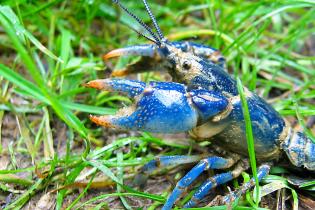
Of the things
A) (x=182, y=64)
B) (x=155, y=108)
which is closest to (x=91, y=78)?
(x=182, y=64)

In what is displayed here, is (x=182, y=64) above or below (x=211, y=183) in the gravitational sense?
above

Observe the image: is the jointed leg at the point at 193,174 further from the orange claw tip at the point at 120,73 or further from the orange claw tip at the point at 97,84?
the orange claw tip at the point at 120,73

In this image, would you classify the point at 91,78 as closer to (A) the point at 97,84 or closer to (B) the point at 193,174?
(A) the point at 97,84

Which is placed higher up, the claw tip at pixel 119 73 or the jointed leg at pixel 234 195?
the claw tip at pixel 119 73

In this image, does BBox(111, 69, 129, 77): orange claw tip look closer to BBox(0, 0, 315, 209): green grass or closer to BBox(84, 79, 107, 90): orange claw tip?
BBox(0, 0, 315, 209): green grass

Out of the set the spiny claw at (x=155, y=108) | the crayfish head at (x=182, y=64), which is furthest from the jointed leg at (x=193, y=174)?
the crayfish head at (x=182, y=64)

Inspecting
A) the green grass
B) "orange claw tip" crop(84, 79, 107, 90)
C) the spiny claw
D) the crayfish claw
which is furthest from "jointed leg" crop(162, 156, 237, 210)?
"orange claw tip" crop(84, 79, 107, 90)
